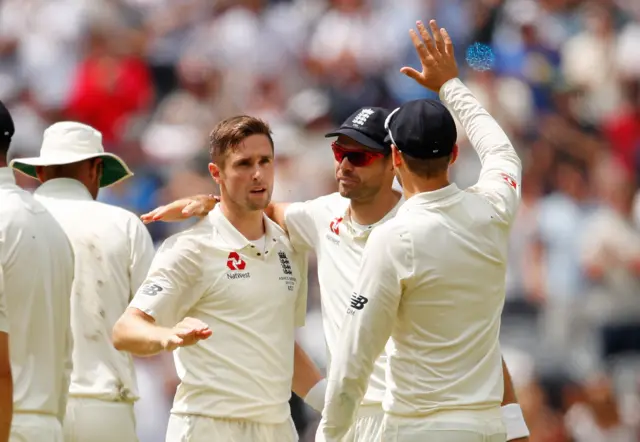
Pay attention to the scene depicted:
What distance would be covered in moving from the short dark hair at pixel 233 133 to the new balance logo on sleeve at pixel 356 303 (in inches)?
51.3

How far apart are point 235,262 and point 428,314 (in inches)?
50.0

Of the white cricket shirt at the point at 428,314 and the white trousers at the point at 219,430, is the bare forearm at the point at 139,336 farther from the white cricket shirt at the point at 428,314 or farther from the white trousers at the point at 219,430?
the white cricket shirt at the point at 428,314

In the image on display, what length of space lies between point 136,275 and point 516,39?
7.51m

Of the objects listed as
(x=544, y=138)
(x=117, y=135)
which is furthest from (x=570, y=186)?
(x=117, y=135)

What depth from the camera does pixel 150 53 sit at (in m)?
14.2

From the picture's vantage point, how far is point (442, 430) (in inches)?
203

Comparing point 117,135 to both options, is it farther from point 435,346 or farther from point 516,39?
point 435,346

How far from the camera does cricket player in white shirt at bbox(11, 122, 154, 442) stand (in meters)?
6.74

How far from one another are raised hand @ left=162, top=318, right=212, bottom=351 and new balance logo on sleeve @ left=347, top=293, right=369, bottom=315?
567 millimetres

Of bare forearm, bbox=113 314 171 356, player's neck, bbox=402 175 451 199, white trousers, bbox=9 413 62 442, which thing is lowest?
white trousers, bbox=9 413 62 442

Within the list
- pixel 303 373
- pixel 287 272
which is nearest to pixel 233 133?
pixel 287 272

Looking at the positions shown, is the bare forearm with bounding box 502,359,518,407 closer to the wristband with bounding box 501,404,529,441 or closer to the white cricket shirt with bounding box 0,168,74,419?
the wristband with bounding box 501,404,529,441

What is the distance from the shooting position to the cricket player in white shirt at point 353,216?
6.05 metres

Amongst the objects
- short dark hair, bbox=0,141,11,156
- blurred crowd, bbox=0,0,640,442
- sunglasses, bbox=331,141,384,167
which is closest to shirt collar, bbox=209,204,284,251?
sunglasses, bbox=331,141,384,167
